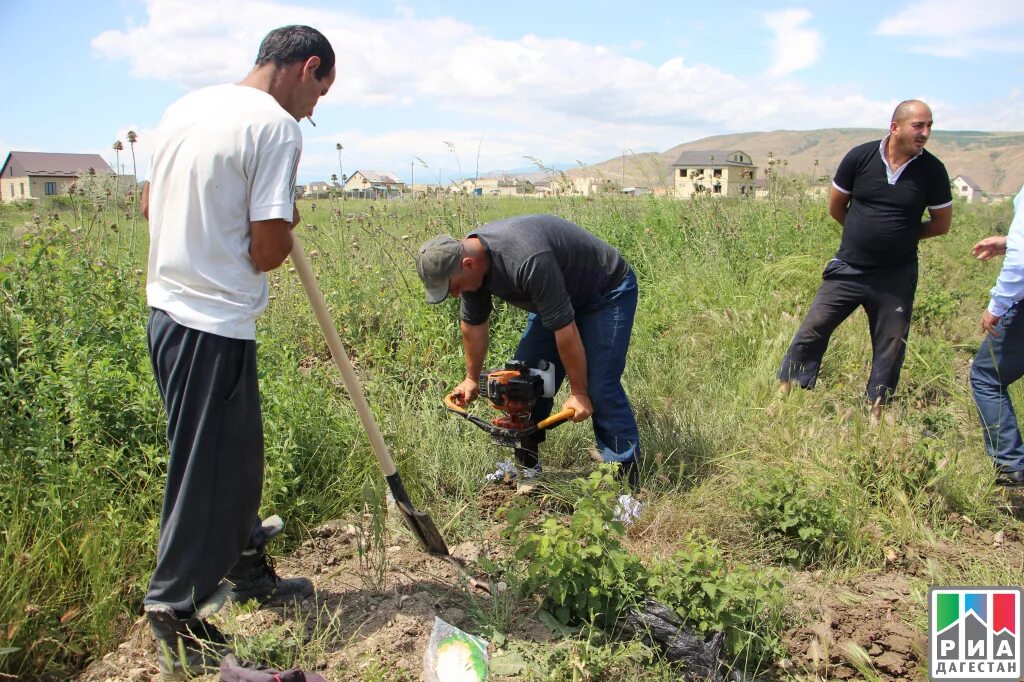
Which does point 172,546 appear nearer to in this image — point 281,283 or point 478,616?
point 478,616

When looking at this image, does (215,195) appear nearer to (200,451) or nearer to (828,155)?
(200,451)

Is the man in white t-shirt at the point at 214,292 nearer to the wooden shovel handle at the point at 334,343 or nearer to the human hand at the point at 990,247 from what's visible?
the wooden shovel handle at the point at 334,343

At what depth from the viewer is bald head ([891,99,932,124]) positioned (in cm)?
436

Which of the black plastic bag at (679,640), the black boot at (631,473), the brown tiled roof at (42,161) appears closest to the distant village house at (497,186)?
the black boot at (631,473)

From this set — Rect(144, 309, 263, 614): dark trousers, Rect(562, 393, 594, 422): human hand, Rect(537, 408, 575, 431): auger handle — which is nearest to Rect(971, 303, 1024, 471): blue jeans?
Rect(562, 393, 594, 422): human hand

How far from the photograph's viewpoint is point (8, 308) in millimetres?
3750

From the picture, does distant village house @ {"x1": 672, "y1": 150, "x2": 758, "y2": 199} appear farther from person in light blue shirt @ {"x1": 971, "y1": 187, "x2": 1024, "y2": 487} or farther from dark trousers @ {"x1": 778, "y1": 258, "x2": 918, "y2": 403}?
person in light blue shirt @ {"x1": 971, "y1": 187, "x2": 1024, "y2": 487}

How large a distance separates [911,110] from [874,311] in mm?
1253

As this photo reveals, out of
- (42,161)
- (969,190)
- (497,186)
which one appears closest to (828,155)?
(969,190)

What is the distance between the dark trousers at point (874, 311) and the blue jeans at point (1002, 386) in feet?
1.88

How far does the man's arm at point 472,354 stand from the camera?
3916mm

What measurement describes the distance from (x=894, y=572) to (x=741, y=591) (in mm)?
1275


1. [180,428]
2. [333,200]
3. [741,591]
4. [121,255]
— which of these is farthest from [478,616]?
[333,200]

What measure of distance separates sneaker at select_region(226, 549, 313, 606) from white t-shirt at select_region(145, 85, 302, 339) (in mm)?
1014
